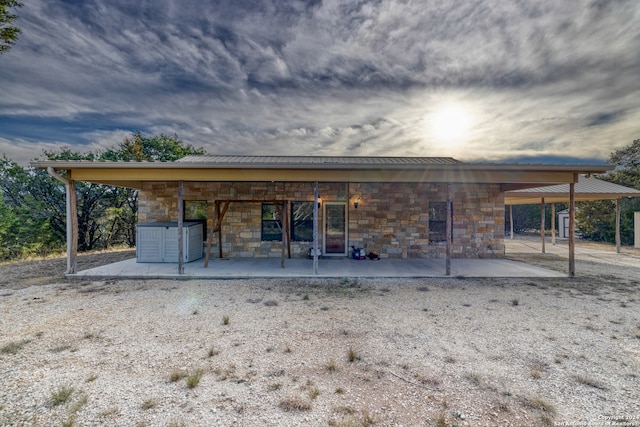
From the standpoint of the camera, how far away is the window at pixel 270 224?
9.17 metres

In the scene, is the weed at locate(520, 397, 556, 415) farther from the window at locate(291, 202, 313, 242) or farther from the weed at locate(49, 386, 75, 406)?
the window at locate(291, 202, 313, 242)

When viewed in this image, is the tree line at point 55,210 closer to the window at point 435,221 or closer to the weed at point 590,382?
the window at point 435,221

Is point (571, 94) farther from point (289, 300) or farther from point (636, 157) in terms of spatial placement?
point (636, 157)

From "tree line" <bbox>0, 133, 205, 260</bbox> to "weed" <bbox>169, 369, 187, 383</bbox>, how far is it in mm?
11817

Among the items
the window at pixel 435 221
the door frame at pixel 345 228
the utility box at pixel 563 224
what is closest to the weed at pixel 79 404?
the door frame at pixel 345 228

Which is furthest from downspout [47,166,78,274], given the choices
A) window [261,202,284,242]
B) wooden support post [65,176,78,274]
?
window [261,202,284,242]

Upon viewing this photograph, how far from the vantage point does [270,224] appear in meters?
9.25

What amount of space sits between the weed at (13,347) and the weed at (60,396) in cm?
140

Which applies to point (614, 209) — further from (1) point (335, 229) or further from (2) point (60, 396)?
(2) point (60, 396)

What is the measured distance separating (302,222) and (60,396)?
7183 mm

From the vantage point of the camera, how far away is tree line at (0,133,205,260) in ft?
34.3

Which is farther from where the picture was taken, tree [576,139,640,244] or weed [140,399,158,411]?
tree [576,139,640,244]

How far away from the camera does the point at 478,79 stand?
368 inches

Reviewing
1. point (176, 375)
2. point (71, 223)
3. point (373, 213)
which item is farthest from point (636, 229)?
point (71, 223)
